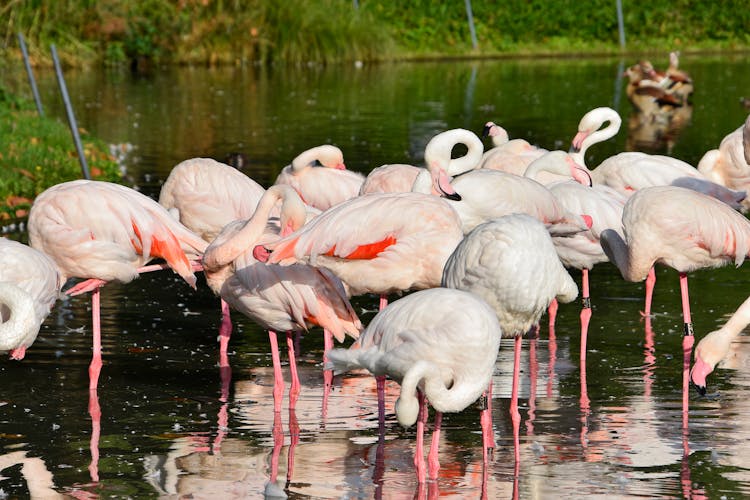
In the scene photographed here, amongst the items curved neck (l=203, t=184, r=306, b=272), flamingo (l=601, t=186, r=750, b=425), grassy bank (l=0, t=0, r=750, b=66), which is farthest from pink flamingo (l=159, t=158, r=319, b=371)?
grassy bank (l=0, t=0, r=750, b=66)

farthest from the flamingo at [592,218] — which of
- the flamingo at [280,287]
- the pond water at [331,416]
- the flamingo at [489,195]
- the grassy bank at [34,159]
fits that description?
the grassy bank at [34,159]

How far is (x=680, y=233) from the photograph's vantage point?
6.78 m

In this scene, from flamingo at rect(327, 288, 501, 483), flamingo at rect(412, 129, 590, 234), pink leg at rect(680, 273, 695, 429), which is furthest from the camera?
flamingo at rect(412, 129, 590, 234)

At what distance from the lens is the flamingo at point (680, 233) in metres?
6.77

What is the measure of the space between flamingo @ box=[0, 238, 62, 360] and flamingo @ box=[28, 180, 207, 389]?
276 millimetres

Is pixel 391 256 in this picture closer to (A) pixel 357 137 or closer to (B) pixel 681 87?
(A) pixel 357 137

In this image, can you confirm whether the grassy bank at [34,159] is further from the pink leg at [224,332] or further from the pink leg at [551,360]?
the pink leg at [551,360]

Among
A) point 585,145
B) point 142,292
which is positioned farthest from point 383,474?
point 585,145

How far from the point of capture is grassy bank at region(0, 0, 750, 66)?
88.9 feet

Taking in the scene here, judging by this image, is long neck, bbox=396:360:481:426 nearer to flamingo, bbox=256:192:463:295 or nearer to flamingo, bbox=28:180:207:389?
flamingo, bbox=256:192:463:295

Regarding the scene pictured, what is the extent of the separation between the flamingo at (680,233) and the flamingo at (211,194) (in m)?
2.45

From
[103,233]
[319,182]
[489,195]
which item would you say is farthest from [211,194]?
[489,195]

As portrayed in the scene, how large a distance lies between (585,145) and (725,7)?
25.8 m

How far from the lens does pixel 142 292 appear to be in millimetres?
8844
